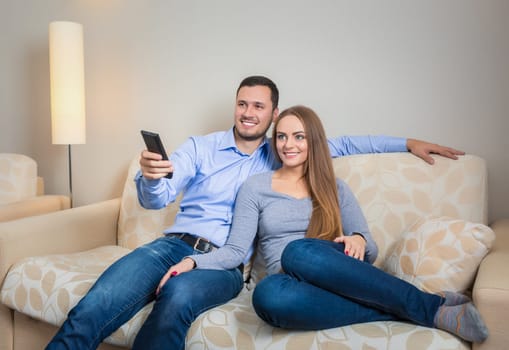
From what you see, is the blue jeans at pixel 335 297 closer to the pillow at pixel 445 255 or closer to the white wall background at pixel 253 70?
the pillow at pixel 445 255

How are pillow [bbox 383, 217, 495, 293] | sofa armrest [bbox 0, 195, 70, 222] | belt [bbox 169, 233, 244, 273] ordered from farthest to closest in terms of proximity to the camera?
sofa armrest [bbox 0, 195, 70, 222]
belt [bbox 169, 233, 244, 273]
pillow [bbox 383, 217, 495, 293]

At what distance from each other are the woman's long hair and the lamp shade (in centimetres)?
112

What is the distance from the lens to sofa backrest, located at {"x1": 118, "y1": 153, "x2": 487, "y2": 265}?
1765 millimetres

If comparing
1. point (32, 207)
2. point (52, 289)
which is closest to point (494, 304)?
point (52, 289)

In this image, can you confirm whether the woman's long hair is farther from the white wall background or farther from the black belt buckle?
the white wall background

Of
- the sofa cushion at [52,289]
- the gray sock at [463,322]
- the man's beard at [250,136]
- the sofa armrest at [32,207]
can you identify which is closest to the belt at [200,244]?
the sofa cushion at [52,289]

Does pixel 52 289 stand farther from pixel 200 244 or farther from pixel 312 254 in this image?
pixel 312 254

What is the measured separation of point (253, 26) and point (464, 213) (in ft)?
3.99

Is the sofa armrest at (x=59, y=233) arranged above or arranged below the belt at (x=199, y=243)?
below

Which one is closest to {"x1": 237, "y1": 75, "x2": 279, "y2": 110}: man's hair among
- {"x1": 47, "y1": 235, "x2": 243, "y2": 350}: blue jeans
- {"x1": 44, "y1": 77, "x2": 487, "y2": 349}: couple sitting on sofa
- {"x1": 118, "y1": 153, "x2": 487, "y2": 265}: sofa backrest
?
{"x1": 44, "y1": 77, "x2": 487, "y2": 349}: couple sitting on sofa

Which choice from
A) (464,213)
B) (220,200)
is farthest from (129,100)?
(464,213)

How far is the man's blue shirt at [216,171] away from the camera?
1789mm

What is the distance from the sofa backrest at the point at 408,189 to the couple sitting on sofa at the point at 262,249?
0.21 ft

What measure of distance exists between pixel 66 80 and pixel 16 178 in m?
0.54
